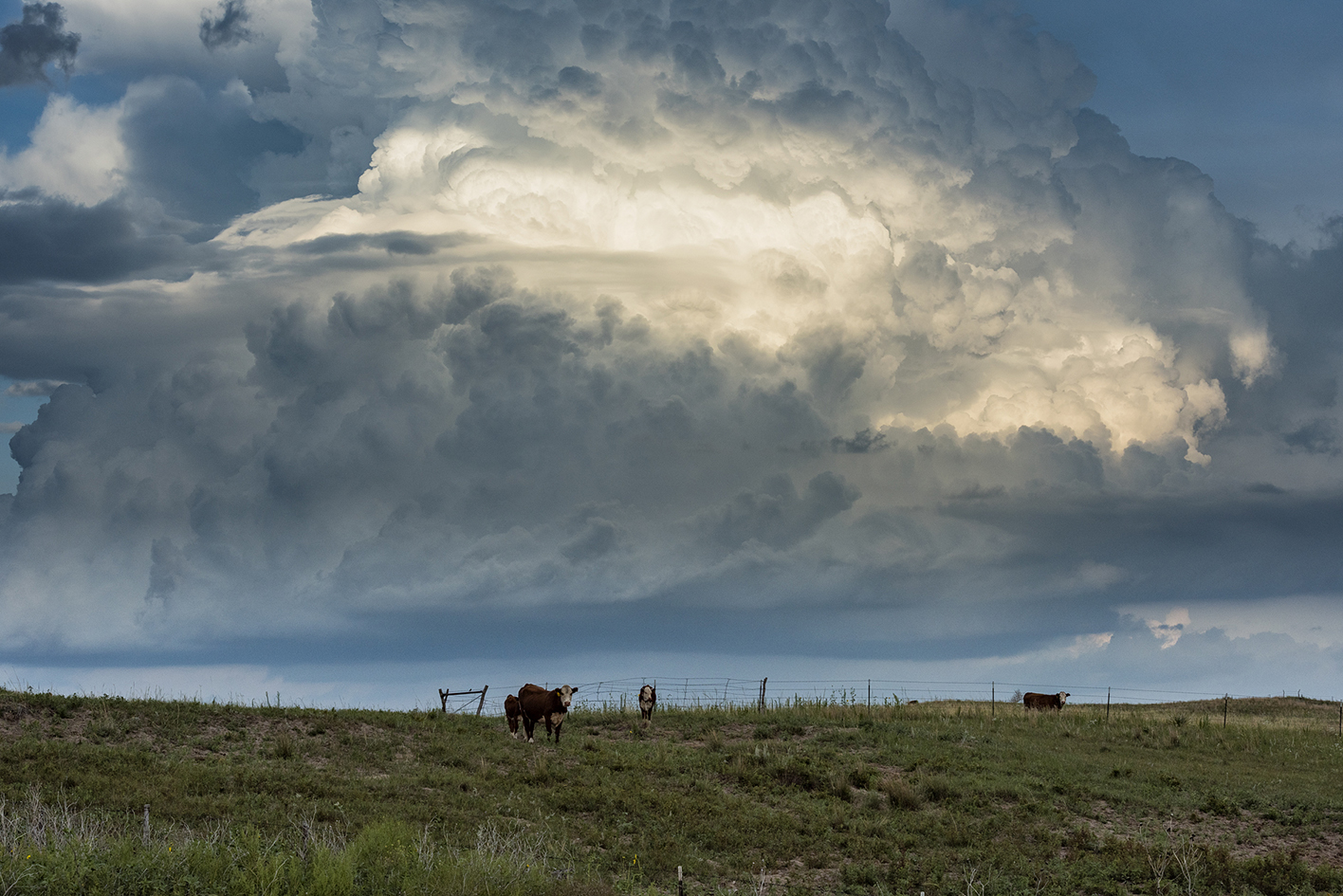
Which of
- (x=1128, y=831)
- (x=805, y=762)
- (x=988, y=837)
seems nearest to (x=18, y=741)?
(x=805, y=762)

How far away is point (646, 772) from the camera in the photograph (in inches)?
1087

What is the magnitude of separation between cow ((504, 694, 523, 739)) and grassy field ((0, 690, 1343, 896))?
552 millimetres

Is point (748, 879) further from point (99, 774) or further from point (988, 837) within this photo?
point (99, 774)

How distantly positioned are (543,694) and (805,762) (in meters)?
8.94

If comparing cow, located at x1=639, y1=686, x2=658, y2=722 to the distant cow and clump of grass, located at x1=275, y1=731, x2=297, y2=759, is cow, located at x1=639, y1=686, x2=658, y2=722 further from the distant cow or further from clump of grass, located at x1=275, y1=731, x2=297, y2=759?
the distant cow

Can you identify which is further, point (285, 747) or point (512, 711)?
point (512, 711)

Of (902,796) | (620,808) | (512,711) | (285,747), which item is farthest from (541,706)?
(902,796)

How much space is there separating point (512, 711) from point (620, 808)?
10635mm

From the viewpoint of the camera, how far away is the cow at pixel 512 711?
3322 centimetres

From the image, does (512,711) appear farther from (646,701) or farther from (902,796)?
(902,796)

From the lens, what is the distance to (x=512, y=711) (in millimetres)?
33562

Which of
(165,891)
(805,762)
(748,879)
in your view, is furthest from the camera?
(805,762)

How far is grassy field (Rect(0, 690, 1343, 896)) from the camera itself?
51.3 ft

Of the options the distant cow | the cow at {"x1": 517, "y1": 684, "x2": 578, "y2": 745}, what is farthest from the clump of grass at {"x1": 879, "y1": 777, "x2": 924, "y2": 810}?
the distant cow
